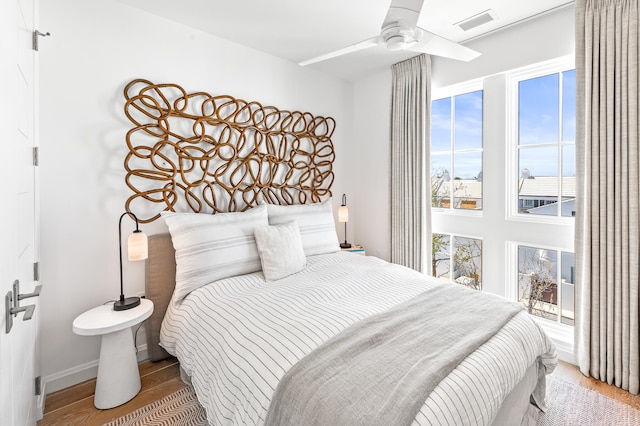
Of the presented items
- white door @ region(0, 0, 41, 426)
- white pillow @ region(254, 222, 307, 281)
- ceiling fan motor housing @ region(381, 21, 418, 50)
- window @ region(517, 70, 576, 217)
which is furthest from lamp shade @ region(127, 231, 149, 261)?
window @ region(517, 70, 576, 217)

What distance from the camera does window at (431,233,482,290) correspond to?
3010 mm

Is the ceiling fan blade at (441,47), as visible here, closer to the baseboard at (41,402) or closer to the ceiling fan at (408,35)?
the ceiling fan at (408,35)

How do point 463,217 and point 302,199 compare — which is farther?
point 302,199

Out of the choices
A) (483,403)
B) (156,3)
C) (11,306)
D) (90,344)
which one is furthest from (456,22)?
(90,344)

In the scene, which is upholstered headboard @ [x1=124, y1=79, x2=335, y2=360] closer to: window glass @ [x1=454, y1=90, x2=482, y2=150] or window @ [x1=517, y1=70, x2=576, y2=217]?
window glass @ [x1=454, y1=90, x2=482, y2=150]

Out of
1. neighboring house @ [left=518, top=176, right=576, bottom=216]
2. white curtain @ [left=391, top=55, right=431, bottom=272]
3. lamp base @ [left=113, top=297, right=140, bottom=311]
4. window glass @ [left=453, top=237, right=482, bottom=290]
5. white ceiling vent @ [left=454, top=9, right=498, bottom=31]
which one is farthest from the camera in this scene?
white curtain @ [left=391, top=55, right=431, bottom=272]

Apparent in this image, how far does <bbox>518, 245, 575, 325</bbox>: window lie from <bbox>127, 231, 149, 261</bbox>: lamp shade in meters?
3.00

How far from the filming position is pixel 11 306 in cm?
97

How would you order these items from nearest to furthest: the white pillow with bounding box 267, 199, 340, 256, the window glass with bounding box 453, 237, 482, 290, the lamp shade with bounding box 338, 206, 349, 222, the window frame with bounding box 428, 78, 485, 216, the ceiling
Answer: the ceiling → the white pillow with bounding box 267, 199, 340, 256 → the window frame with bounding box 428, 78, 485, 216 → the window glass with bounding box 453, 237, 482, 290 → the lamp shade with bounding box 338, 206, 349, 222

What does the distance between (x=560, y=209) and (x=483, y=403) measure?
2052 mm

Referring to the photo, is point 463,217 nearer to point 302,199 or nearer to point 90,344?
point 302,199

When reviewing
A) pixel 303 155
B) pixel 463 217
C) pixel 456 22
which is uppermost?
pixel 456 22

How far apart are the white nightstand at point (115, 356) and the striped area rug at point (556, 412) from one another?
0.52 feet

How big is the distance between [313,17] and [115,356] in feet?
8.92
